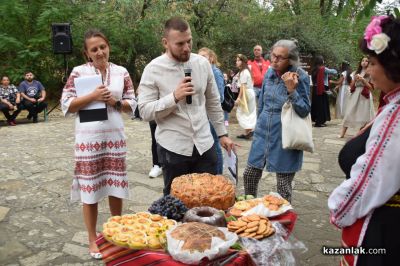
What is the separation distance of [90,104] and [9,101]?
926 cm

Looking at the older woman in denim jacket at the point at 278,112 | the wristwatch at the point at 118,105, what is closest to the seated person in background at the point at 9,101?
the wristwatch at the point at 118,105

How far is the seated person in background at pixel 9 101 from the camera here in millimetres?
11172

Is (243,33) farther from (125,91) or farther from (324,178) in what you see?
(125,91)

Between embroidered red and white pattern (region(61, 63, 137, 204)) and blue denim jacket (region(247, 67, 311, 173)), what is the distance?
118cm

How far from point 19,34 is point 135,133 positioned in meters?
7.81

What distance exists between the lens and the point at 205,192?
265 centimetres

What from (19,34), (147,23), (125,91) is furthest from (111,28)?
(125,91)

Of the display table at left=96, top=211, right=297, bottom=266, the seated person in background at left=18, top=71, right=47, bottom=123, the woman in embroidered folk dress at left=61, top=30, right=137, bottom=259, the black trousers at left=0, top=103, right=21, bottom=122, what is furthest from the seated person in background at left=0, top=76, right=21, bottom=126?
the display table at left=96, top=211, right=297, bottom=266

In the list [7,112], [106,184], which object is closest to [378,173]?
[106,184]

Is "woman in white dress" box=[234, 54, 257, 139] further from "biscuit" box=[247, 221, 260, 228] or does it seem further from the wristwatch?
"biscuit" box=[247, 221, 260, 228]

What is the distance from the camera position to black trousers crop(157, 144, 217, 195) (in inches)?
124

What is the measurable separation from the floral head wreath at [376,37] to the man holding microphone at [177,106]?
4.60 feet

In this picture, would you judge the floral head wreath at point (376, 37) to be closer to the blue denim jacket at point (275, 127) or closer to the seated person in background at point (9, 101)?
the blue denim jacket at point (275, 127)

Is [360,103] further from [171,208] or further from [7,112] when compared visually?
[7,112]
